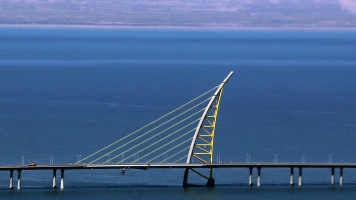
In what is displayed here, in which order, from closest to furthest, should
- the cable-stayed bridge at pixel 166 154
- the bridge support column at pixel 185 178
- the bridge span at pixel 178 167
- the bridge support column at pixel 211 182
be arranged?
the bridge span at pixel 178 167 < the cable-stayed bridge at pixel 166 154 < the bridge support column at pixel 185 178 < the bridge support column at pixel 211 182

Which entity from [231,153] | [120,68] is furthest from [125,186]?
[120,68]

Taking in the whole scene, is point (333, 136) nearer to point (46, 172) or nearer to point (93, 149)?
point (93, 149)

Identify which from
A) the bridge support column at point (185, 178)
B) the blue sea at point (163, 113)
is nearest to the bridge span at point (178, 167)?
the bridge support column at point (185, 178)

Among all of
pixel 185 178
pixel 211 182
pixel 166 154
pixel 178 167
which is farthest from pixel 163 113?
pixel 178 167

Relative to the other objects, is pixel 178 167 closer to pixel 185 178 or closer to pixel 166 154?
pixel 185 178

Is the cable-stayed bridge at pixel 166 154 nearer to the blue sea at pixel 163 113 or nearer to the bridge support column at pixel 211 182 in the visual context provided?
the bridge support column at pixel 211 182

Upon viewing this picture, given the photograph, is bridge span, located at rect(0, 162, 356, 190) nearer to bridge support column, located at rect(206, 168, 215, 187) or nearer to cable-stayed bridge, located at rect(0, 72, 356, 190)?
cable-stayed bridge, located at rect(0, 72, 356, 190)
